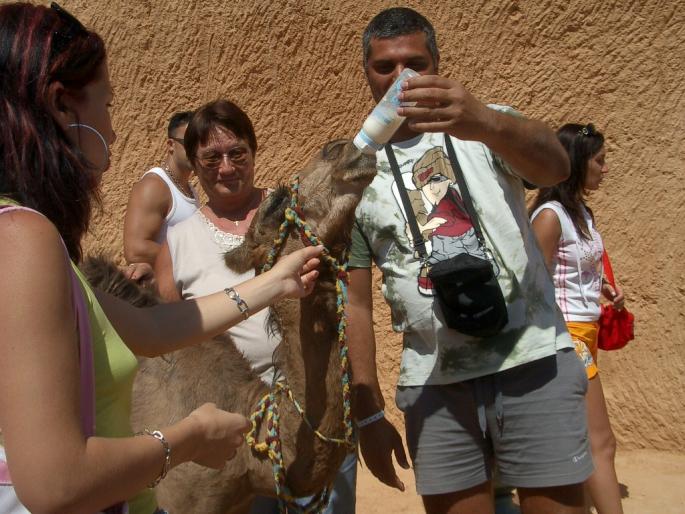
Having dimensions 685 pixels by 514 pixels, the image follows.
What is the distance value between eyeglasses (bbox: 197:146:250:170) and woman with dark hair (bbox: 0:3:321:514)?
162cm

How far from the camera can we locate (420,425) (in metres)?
2.63

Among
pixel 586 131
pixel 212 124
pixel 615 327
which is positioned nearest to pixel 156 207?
pixel 212 124

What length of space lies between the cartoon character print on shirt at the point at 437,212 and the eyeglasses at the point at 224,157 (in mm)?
1036

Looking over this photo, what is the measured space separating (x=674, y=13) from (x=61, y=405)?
635cm

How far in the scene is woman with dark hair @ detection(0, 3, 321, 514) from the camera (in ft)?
4.17

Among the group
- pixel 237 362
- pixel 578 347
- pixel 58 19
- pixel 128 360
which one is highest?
pixel 58 19

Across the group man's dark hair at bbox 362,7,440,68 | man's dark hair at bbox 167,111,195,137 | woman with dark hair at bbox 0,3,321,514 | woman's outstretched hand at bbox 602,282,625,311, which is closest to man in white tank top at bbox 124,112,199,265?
man's dark hair at bbox 167,111,195,137

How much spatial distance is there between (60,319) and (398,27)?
178 centimetres

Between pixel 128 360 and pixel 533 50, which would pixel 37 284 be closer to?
pixel 128 360

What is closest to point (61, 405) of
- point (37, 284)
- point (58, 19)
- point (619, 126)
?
point (37, 284)

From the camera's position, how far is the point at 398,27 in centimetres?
270

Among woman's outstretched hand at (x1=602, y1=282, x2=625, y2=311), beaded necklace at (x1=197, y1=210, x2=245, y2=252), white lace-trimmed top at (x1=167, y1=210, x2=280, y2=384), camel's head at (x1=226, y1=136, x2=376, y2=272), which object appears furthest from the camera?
woman's outstretched hand at (x1=602, y1=282, x2=625, y2=311)

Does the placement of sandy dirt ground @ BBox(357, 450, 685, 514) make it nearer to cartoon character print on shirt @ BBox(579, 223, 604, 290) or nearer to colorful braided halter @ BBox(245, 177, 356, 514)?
cartoon character print on shirt @ BBox(579, 223, 604, 290)

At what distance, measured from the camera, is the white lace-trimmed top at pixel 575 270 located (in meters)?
4.30
